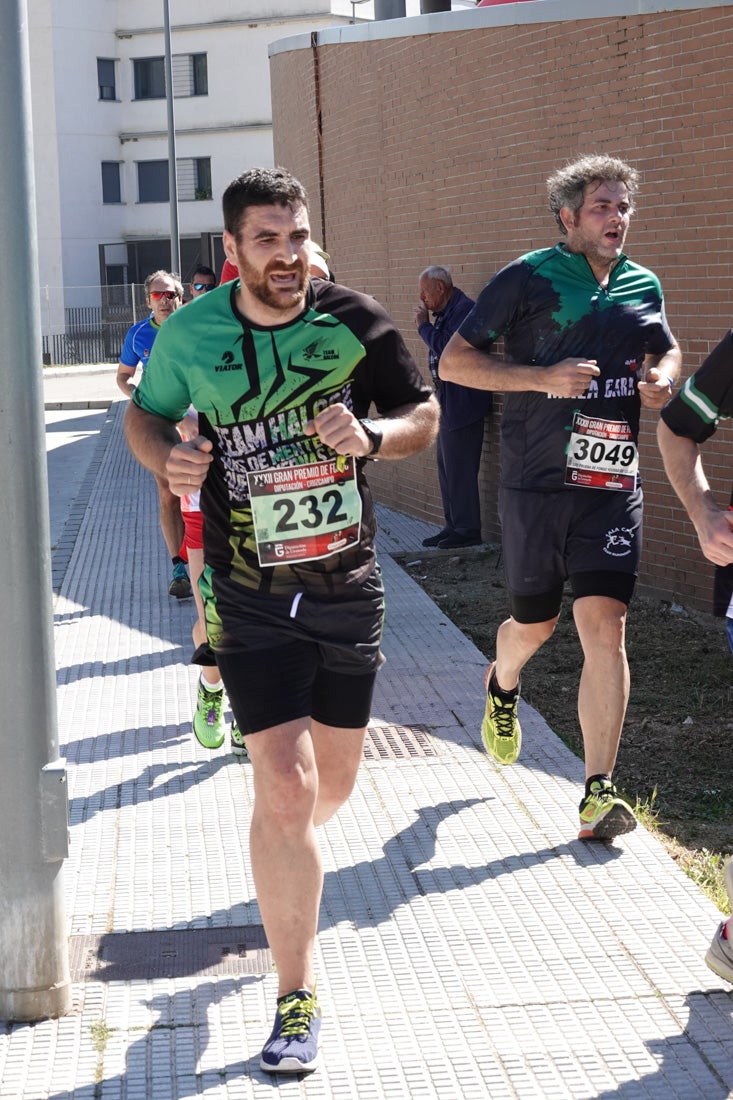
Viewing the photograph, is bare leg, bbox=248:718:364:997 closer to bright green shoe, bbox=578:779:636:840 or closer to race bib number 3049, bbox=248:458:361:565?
race bib number 3049, bbox=248:458:361:565

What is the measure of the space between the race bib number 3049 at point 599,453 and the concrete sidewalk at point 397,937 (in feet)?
4.04

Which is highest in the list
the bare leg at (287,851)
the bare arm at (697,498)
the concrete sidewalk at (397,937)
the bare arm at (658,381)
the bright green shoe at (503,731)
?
the bare arm at (658,381)

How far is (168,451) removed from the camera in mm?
3938

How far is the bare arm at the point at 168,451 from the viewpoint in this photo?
377cm

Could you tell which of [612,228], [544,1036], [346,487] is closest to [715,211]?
[612,228]

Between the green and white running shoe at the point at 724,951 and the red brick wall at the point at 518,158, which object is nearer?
the green and white running shoe at the point at 724,951

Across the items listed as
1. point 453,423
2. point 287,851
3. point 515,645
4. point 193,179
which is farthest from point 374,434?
point 193,179

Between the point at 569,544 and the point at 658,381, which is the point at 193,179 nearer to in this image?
the point at 569,544

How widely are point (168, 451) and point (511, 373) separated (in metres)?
1.65

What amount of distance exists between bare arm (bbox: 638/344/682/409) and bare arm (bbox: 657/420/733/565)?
105 centimetres

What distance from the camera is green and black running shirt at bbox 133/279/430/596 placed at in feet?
12.8

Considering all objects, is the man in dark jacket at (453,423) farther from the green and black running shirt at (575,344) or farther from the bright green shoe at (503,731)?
the green and black running shirt at (575,344)

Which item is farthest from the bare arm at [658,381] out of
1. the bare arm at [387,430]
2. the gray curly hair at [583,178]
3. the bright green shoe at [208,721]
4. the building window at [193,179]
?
the building window at [193,179]

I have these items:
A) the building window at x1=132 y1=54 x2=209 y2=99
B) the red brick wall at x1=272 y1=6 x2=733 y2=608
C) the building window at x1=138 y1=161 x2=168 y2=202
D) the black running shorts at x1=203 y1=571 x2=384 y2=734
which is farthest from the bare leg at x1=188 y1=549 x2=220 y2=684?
the building window at x1=138 y1=161 x2=168 y2=202
